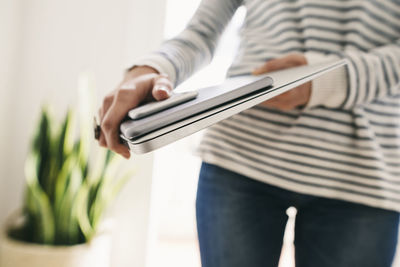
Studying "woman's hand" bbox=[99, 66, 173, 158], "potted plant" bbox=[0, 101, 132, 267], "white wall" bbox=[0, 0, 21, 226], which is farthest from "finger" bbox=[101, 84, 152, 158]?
"white wall" bbox=[0, 0, 21, 226]

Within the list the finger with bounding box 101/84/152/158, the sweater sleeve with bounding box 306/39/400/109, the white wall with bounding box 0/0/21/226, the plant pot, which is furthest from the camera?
the white wall with bounding box 0/0/21/226

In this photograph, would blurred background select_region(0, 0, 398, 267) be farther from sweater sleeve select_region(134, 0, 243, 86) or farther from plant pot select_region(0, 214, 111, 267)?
sweater sleeve select_region(134, 0, 243, 86)

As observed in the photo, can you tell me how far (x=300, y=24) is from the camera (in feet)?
1.87

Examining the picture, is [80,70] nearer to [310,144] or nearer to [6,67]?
[6,67]

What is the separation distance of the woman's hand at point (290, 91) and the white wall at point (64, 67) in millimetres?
1127

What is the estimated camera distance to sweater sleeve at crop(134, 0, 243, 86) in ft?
1.71

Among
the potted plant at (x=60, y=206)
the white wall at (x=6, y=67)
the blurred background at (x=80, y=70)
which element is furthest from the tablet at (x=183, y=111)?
the white wall at (x=6, y=67)

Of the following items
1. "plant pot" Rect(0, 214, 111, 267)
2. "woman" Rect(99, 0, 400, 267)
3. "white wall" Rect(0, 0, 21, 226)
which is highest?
"woman" Rect(99, 0, 400, 267)

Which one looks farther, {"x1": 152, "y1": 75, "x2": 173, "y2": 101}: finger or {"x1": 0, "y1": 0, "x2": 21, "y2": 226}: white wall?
{"x1": 0, "y1": 0, "x2": 21, "y2": 226}: white wall

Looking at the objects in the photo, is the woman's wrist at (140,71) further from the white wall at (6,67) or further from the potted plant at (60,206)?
the white wall at (6,67)

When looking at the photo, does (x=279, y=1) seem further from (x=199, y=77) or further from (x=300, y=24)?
(x=199, y=77)

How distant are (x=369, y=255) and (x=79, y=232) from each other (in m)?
1.12

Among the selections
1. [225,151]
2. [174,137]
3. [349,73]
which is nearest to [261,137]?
[225,151]

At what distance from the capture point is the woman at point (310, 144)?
50cm
